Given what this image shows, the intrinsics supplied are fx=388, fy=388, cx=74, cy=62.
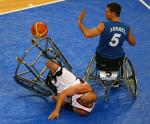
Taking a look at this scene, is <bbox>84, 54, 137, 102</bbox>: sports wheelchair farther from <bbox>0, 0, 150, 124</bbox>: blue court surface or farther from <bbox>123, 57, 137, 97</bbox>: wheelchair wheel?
<bbox>0, 0, 150, 124</bbox>: blue court surface

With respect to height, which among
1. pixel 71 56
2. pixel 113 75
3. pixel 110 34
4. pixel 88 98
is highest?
pixel 110 34

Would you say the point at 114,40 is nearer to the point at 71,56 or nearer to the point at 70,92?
the point at 70,92

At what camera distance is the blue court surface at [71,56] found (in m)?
6.55

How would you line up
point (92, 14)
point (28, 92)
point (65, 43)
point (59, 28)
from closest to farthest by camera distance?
point (28, 92)
point (65, 43)
point (59, 28)
point (92, 14)

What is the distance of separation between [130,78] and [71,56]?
5.39ft

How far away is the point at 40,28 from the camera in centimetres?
649

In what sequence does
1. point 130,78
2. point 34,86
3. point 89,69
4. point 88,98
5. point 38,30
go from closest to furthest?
point 88,98 → point 38,30 → point 34,86 → point 89,69 → point 130,78

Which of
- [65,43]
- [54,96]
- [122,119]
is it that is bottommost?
[122,119]

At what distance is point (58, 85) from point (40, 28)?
1.00 metres

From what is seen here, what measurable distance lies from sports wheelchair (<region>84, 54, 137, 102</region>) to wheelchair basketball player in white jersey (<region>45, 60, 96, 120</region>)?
16.2 inches

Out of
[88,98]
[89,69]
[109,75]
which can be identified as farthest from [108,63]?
[88,98]

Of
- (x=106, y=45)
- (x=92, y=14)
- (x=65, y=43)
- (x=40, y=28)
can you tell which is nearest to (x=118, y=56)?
(x=106, y=45)

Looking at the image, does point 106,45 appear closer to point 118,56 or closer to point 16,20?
point 118,56

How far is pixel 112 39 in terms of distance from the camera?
6.45 m
